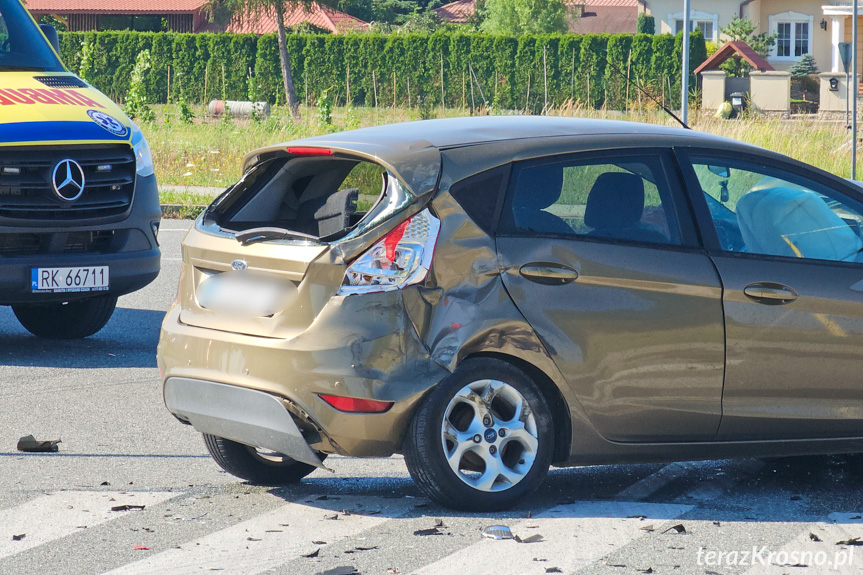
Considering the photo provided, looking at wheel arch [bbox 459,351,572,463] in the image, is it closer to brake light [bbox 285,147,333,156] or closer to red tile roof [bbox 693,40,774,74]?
brake light [bbox 285,147,333,156]

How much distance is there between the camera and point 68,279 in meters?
7.95

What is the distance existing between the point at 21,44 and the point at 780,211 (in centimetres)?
578

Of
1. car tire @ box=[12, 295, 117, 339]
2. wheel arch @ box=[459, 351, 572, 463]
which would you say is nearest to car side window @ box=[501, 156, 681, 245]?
wheel arch @ box=[459, 351, 572, 463]

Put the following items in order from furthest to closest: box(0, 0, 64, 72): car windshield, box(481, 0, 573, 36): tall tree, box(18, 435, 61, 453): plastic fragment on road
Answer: box(481, 0, 573, 36): tall tree, box(0, 0, 64, 72): car windshield, box(18, 435, 61, 453): plastic fragment on road

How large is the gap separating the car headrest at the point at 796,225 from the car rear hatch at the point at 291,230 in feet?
4.53

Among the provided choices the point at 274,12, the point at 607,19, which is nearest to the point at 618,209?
the point at 274,12

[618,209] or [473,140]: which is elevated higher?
[473,140]

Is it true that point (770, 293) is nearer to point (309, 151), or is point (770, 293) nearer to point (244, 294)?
point (309, 151)

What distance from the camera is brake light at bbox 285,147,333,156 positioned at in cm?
499

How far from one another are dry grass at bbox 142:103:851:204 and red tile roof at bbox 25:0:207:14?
43.7 meters

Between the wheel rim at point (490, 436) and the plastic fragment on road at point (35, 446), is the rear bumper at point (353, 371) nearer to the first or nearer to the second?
the wheel rim at point (490, 436)

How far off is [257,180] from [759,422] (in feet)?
7.32

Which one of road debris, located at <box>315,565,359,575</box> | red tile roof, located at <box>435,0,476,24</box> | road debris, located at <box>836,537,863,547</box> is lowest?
road debris, located at <box>836,537,863,547</box>

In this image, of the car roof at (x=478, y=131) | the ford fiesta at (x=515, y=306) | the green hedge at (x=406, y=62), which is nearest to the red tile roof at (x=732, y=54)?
the green hedge at (x=406, y=62)
